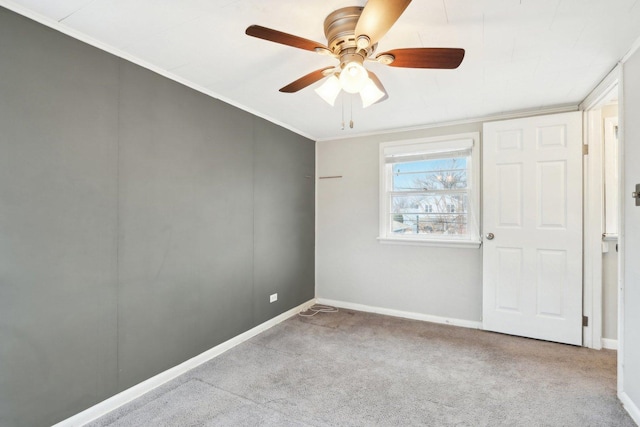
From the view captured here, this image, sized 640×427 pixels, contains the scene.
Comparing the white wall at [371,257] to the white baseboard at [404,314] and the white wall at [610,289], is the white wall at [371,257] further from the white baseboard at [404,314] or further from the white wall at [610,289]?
the white wall at [610,289]

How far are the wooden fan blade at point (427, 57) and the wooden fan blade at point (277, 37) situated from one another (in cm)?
37

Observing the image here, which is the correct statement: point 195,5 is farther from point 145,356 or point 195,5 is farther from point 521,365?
point 521,365

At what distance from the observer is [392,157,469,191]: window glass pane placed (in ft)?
11.5

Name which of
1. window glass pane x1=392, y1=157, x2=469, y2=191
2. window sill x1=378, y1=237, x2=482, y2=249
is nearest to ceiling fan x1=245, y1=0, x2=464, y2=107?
window glass pane x1=392, y1=157, x2=469, y2=191

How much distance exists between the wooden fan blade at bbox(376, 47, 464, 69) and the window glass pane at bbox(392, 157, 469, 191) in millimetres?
2103

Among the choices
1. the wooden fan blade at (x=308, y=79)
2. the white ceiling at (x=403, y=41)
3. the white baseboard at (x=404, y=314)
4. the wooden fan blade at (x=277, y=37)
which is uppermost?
the white ceiling at (x=403, y=41)

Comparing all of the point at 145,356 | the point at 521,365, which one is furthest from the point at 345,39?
the point at 521,365

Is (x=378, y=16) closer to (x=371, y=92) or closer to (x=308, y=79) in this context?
(x=371, y=92)

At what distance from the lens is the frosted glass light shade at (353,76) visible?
1575 mm

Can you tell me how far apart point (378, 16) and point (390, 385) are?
91.5 inches

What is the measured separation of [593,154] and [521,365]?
2.01 meters

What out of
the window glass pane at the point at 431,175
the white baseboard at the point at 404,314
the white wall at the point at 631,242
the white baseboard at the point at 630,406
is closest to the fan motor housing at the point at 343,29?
the white wall at the point at 631,242

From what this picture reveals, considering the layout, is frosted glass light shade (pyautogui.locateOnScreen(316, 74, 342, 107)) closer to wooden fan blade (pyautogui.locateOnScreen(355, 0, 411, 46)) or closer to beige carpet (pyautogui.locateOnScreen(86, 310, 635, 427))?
wooden fan blade (pyautogui.locateOnScreen(355, 0, 411, 46))

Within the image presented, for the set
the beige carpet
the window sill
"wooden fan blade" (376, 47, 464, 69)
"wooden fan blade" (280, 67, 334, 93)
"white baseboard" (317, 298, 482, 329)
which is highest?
"wooden fan blade" (280, 67, 334, 93)
